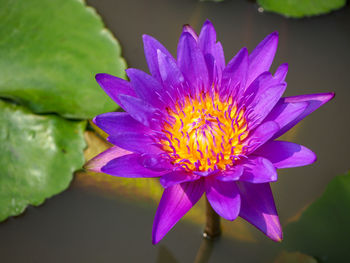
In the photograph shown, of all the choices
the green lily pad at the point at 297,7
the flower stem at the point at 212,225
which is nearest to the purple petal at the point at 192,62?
the flower stem at the point at 212,225

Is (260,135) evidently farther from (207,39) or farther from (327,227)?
(327,227)

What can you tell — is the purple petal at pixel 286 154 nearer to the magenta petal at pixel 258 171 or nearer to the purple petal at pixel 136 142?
the magenta petal at pixel 258 171

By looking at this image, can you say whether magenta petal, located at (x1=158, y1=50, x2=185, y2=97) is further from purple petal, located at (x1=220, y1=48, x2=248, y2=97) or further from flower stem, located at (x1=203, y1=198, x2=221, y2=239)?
flower stem, located at (x1=203, y1=198, x2=221, y2=239)

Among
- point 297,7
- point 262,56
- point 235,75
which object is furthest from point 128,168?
point 297,7

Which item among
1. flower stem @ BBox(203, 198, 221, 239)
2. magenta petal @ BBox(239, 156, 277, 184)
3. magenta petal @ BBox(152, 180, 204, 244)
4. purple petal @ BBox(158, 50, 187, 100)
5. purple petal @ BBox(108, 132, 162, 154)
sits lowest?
flower stem @ BBox(203, 198, 221, 239)

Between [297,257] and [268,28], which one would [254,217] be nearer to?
[297,257]

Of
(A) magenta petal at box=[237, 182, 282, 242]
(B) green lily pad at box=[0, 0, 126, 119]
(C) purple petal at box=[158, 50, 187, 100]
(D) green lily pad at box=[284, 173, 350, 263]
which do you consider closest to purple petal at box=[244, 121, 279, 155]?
(A) magenta petal at box=[237, 182, 282, 242]
